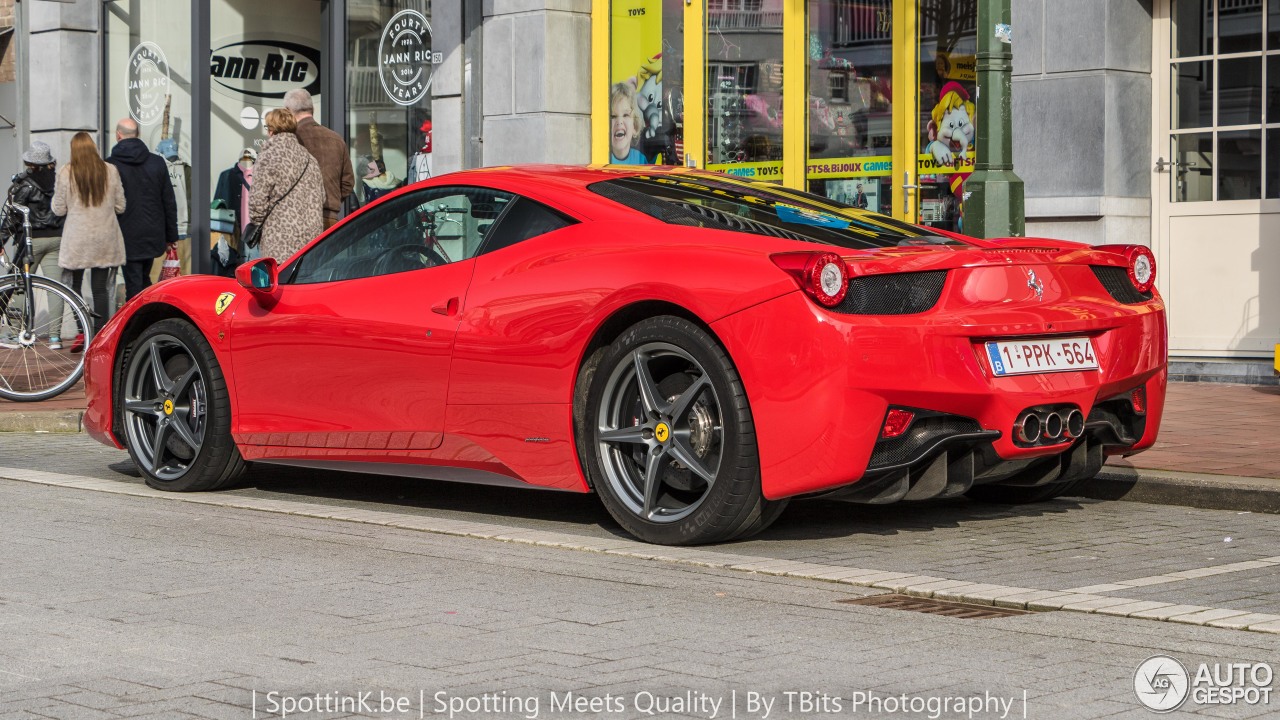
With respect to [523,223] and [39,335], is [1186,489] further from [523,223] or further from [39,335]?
[39,335]

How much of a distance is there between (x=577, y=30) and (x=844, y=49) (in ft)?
9.35

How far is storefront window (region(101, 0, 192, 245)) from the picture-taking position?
62.4ft

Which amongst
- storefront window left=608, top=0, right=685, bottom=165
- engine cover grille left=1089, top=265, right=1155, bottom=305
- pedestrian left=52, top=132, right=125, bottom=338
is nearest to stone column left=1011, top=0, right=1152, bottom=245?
storefront window left=608, top=0, right=685, bottom=165

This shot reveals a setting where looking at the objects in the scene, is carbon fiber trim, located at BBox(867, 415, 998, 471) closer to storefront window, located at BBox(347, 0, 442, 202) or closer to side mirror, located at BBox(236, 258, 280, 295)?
side mirror, located at BBox(236, 258, 280, 295)

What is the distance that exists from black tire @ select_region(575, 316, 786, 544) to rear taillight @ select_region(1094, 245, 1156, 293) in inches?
63.9

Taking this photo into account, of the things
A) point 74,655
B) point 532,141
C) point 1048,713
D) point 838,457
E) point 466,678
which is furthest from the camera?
point 532,141

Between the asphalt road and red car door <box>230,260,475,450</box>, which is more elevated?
red car door <box>230,260,475,450</box>

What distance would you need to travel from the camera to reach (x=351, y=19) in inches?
702

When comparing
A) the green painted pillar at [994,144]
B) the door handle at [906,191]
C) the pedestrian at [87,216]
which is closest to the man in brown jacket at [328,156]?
the pedestrian at [87,216]

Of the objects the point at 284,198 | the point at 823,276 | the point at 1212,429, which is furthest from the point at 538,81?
the point at 823,276

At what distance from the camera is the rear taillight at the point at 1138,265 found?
6582 mm

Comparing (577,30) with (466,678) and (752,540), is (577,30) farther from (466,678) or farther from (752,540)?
(466,678)

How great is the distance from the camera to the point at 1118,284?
653cm

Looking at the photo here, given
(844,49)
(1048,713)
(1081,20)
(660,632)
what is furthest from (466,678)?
(844,49)
